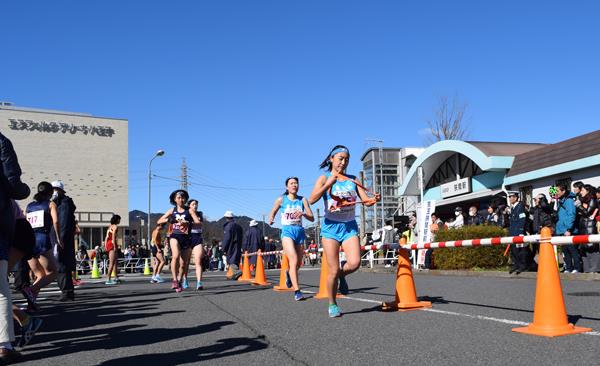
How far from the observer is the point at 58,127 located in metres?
61.0

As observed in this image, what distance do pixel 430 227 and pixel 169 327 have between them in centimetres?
1401

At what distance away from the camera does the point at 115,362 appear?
458 cm

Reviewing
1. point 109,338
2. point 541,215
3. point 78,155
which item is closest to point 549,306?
point 109,338

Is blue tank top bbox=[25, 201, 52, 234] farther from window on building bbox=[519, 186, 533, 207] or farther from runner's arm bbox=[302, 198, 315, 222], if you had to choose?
window on building bbox=[519, 186, 533, 207]

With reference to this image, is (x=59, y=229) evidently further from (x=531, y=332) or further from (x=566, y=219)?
(x=566, y=219)

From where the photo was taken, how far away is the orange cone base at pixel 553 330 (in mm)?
5076

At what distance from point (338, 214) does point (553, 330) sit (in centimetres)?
267

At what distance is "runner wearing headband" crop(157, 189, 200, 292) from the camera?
11.8m

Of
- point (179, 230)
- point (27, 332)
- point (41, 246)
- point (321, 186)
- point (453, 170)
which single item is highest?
point (453, 170)

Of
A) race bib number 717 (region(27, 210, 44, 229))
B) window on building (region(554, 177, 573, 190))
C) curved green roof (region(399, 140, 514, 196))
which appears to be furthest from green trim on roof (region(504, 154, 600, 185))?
race bib number 717 (region(27, 210, 44, 229))

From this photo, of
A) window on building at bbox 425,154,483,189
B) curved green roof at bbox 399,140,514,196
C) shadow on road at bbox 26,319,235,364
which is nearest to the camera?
shadow on road at bbox 26,319,235,364

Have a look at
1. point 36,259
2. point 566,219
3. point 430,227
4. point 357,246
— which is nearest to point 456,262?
point 430,227

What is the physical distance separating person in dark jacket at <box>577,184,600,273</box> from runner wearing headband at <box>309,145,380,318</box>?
23.8 ft

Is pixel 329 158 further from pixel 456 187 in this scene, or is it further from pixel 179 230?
pixel 456 187
